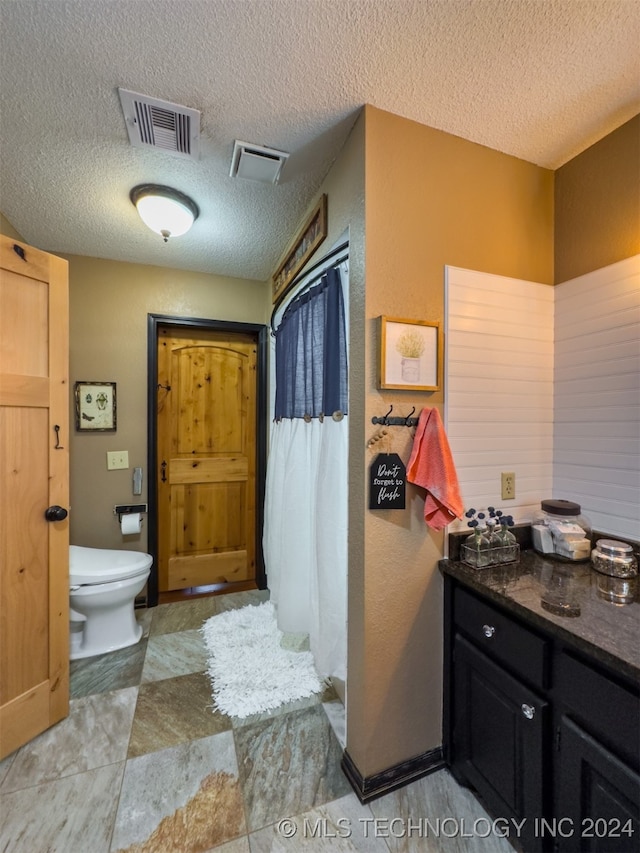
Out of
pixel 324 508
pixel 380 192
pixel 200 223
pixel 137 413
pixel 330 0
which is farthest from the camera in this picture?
pixel 137 413

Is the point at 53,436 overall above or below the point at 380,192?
below

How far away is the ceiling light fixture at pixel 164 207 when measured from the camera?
1688 mm

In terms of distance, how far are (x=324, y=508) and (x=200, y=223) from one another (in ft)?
5.70

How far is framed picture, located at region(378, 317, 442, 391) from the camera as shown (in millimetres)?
1234

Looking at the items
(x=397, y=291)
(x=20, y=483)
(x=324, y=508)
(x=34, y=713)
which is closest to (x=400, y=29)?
(x=397, y=291)

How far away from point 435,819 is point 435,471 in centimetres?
115

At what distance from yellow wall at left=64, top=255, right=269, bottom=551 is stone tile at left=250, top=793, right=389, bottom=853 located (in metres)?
1.86

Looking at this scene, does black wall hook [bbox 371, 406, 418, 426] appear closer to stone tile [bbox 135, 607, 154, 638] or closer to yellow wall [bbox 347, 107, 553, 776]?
yellow wall [bbox 347, 107, 553, 776]

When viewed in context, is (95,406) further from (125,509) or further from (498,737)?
(498,737)

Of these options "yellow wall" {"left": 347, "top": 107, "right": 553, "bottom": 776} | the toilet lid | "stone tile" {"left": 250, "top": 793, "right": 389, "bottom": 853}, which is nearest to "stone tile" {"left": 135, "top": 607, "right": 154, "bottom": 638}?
the toilet lid

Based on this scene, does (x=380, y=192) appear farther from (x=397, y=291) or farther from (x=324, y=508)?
(x=324, y=508)

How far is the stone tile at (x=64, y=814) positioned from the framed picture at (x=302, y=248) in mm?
2319

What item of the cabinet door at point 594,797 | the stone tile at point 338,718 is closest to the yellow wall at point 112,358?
the stone tile at point 338,718

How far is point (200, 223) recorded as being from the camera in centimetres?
199
